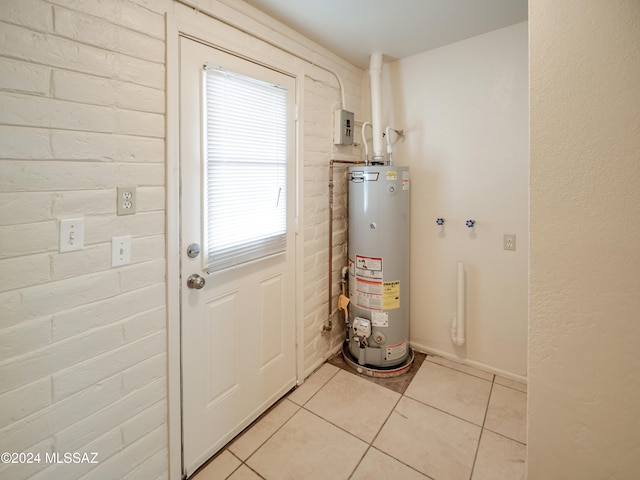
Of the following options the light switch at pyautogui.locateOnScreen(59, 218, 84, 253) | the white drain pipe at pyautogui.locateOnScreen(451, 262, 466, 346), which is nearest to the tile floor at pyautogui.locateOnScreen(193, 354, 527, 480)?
the white drain pipe at pyautogui.locateOnScreen(451, 262, 466, 346)

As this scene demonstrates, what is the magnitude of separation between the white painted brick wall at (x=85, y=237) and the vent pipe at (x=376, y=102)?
4.91 ft

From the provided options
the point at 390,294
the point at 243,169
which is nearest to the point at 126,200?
the point at 243,169

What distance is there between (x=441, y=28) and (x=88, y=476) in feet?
9.49

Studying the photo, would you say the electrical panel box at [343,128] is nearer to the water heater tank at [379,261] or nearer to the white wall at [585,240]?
the water heater tank at [379,261]

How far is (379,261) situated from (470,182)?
87cm

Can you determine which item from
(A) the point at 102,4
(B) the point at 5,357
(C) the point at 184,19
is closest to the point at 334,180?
(C) the point at 184,19

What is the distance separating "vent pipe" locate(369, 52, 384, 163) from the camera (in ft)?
7.66

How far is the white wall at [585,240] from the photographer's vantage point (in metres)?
0.75

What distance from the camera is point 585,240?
31.3 inches

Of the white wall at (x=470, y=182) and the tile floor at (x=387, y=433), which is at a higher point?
the white wall at (x=470, y=182)

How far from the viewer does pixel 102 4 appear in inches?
43.8

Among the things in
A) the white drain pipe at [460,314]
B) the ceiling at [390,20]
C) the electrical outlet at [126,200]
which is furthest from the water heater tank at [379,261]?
the electrical outlet at [126,200]

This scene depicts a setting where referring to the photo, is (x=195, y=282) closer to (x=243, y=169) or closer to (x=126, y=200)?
(x=126, y=200)

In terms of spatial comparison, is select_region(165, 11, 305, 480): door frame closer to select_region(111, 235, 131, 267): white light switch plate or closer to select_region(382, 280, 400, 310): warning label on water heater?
select_region(111, 235, 131, 267): white light switch plate
